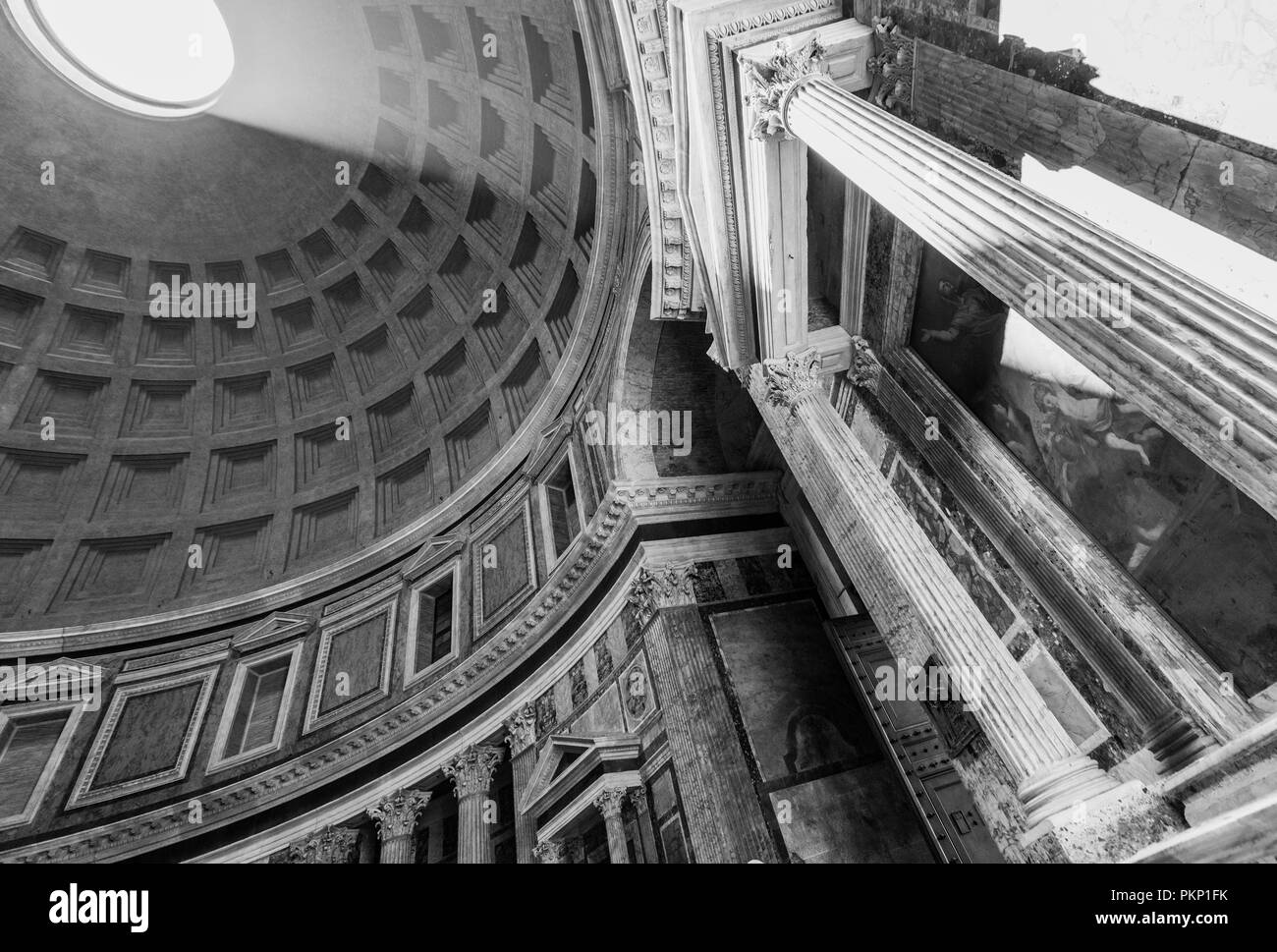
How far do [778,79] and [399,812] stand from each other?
13.0m

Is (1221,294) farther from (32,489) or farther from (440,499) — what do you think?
(32,489)

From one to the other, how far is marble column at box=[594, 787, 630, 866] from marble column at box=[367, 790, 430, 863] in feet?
16.5

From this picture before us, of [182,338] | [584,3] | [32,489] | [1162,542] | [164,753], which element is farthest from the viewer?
[182,338]

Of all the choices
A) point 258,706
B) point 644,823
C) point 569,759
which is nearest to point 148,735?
point 258,706

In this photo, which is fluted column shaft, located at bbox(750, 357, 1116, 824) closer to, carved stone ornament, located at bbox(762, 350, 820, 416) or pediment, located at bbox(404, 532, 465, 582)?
carved stone ornament, located at bbox(762, 350, 820, 416)

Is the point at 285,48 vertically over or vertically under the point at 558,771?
over

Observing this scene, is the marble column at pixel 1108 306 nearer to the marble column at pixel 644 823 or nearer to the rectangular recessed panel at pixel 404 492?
the marble column at pixel 644 823

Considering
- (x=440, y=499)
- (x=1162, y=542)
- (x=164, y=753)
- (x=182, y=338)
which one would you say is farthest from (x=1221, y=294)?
(x=182, y=338)

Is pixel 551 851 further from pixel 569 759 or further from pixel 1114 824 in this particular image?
pixel 1114 824

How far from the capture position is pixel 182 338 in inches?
864

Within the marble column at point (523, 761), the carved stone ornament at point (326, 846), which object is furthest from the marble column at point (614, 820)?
the carved stone ornament at point (326, 846)

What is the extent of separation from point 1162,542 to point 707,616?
6082 millimetres

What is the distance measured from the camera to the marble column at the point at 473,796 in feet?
37.1

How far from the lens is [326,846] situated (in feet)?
43.5
